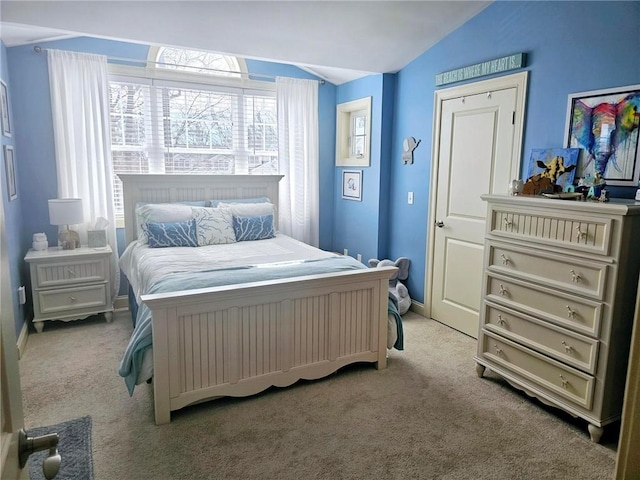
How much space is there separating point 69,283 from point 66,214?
0.57 m

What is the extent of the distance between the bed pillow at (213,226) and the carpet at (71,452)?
1.72 meters

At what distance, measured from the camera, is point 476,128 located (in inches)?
134

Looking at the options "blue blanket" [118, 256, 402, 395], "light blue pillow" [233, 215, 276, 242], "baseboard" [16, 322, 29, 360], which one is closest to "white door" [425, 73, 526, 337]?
"blue blanket" [118, 256, 402, 395]

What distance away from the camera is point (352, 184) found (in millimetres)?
4840

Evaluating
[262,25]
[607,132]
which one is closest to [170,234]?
[262,25]

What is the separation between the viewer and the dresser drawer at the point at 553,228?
6.98 feet

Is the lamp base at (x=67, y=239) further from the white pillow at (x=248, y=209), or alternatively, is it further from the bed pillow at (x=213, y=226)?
the white pillow at (x=248, y=209)

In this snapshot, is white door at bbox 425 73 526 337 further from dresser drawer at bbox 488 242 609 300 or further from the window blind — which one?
the window blind

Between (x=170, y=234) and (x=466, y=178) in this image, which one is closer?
(x=466, y=178)

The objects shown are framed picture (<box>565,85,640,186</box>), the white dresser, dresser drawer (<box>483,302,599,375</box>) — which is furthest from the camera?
framed picture (<box>565,85,640,186</box>)

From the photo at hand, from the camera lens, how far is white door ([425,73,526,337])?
318 cm

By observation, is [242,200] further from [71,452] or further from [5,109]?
[71,452]

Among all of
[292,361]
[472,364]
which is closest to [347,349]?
[292,361]

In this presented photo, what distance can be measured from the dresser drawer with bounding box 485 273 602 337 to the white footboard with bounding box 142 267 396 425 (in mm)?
672
